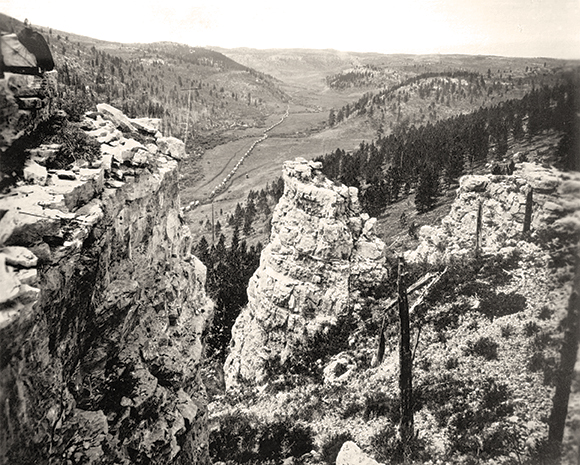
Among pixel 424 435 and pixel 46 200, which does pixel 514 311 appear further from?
pixel 46 200

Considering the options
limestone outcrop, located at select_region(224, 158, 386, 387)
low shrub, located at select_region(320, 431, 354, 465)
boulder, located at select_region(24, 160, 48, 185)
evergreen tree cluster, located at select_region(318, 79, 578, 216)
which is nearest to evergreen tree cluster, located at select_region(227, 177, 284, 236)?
evergreen tree cluster, located at select_region(318, 79, 578, 216)

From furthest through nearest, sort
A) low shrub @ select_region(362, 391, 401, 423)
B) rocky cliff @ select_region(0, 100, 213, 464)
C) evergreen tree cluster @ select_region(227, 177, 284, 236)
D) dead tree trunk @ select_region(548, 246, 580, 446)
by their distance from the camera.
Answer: evergreen tree cluster @ select_region(227, 177, 284, 236), low shrub @ select_region(362, 391, 401, 423), dead tree trunk @ select_region(548, 246, 580, 446), rocky cliff @ select_region(0, 100, 213, 464)

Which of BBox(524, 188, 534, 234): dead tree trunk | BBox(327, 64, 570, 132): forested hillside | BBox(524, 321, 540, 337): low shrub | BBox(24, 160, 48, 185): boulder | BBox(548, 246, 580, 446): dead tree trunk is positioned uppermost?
BBox(327, 64, 570, 132): forested hillside

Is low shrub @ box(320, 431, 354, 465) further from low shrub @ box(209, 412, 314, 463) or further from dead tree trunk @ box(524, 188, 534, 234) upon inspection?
dead tree trunk @ box(524, 188, 534, 234)

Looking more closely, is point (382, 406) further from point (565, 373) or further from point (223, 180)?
point (223, 180)

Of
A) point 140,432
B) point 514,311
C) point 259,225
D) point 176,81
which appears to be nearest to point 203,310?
point 140,432

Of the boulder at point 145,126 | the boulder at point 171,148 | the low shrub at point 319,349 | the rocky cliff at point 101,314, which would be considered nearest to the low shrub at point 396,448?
the rocky cliff at point 101,314
